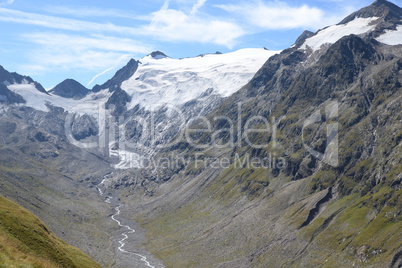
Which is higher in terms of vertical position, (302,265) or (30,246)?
(30,246)

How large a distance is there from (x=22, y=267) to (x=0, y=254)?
109 inches

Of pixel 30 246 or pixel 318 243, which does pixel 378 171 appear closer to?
pixel 318 243

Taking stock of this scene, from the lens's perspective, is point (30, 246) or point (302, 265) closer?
point (30, 246)

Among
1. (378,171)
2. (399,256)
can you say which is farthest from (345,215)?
(399,256)

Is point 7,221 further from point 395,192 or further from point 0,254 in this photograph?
point 395,192

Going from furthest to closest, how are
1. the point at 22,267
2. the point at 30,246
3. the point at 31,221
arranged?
1. the point at 31,221
2. the point at 30,246
3. the point at 22,267

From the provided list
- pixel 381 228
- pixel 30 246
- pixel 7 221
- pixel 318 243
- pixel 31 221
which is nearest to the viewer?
pixel 30 246

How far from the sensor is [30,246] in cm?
5759

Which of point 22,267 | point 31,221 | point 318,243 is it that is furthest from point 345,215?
point 22,267

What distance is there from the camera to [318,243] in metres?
164

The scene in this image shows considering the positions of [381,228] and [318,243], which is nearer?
[381,228]

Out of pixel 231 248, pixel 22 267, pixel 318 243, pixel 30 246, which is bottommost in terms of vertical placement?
pixel 231 248

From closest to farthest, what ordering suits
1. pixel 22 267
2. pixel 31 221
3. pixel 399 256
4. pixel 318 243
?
pixel 22 267 < pixel 31 221 < pixel 399 256 < pixel 318 243

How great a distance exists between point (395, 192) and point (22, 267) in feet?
533
